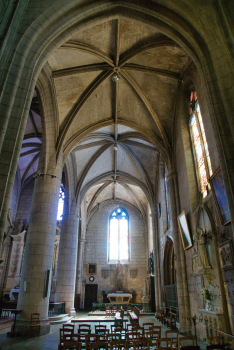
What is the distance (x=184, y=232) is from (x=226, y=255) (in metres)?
3.79

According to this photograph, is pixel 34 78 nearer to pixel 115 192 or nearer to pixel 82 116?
pixel 82 116

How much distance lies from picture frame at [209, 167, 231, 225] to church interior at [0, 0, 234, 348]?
28 millimetres

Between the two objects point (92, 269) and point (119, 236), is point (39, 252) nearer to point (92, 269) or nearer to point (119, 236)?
point (92, 269)

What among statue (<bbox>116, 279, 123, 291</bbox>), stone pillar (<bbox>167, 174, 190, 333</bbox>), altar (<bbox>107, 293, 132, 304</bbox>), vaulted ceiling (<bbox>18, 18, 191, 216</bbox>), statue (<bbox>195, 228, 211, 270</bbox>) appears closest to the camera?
statue (<bbox>195, 228, 211, 270</bbox>)

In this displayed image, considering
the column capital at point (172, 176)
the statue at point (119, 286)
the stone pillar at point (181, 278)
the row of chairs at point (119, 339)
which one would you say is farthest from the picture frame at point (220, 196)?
the statue at point (119, 286)

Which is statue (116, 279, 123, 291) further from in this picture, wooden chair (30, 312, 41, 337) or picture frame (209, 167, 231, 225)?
picture frame (209, 167, 231, 225)

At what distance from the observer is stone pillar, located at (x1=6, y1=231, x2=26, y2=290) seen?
17969 millimetres

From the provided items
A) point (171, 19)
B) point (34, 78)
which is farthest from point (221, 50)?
point (34, 78)

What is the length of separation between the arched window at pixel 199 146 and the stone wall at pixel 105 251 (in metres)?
15.6

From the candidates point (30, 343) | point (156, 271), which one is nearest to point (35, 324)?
point (30, 343)

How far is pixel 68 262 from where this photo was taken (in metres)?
15.7

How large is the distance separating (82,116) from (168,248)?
8.95 m

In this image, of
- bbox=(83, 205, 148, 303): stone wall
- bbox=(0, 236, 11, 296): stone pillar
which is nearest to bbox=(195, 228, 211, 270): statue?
bbox=(0, 236, 11, 296): stone pillar

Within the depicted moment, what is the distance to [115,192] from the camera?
2488 cm
